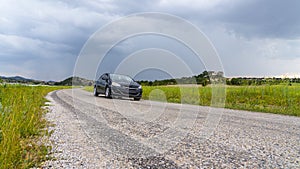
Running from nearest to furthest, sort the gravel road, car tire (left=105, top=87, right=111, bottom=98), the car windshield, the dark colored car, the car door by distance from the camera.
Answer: the gravel road
the dark colored car
car tire (left=105, top=87, right=111, bottom=98)
the car windshield
the car door

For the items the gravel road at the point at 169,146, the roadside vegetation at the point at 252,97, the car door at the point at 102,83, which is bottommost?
the gravel road at the point at 169,146

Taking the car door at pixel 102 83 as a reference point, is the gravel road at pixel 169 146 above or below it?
below

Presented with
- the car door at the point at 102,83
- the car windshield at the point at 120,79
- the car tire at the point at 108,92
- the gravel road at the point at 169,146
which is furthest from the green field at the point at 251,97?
the gravel road at the point at 169,146

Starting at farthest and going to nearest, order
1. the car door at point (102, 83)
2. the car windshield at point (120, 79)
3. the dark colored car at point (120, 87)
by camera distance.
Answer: the car door at point (102, 83) → the car windshield at point (120, 79) → the dark colored car at point (120, 87)

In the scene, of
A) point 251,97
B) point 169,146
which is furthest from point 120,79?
point 169,146

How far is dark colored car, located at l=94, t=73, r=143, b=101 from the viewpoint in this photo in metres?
17.4

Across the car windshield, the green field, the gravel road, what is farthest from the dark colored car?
the gravel road

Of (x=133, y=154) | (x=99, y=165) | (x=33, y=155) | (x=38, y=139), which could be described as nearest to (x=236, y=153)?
(x=133, y=154)

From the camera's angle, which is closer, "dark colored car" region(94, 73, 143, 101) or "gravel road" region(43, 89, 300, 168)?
"gravel road" region(43, 89, 300, 168)

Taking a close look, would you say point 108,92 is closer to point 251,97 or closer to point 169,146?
point 251,97

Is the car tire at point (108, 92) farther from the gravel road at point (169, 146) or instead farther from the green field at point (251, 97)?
the gravel road at point (169, 146)

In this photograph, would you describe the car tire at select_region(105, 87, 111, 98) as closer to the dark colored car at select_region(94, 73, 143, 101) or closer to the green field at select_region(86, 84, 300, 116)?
the dark colored car at select_region(94, 73, 143, 101)

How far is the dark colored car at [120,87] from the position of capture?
17375mm

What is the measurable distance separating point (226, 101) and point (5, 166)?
1483cm
